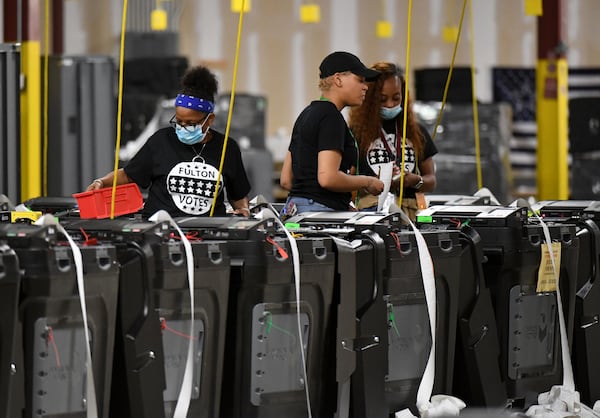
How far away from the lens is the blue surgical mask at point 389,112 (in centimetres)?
614

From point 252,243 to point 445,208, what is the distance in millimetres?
1311

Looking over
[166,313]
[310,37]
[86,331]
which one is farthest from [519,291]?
[310,37]

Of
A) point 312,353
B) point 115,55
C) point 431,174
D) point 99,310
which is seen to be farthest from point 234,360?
point 115,55

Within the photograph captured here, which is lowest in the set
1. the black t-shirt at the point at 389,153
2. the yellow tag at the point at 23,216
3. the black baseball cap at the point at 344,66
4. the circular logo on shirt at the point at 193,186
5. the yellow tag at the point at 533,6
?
the yellow tag at the point at 23,216

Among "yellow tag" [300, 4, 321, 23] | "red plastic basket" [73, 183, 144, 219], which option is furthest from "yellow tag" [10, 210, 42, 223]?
"yellow tag" [300, 4, 321, 23]

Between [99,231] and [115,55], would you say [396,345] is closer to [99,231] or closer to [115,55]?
[99,231]

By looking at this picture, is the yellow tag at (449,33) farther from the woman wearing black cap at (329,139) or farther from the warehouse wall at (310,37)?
the woman wearing black cap at (329,139)

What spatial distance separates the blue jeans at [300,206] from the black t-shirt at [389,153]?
0.66m

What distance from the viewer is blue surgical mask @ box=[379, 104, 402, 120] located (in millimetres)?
6137

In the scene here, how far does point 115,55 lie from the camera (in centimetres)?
1662

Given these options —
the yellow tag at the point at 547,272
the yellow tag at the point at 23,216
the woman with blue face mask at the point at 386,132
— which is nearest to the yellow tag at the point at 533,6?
the woman with blue face mask at the point at 386,132

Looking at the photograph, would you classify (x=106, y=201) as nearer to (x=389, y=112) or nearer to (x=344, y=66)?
(x=344, y=66)

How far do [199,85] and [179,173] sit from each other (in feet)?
1.38

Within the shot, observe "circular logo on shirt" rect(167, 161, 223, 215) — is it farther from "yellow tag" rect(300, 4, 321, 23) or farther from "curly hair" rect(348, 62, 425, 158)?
"yellow tag" rect(300, 4, 321, 23)
